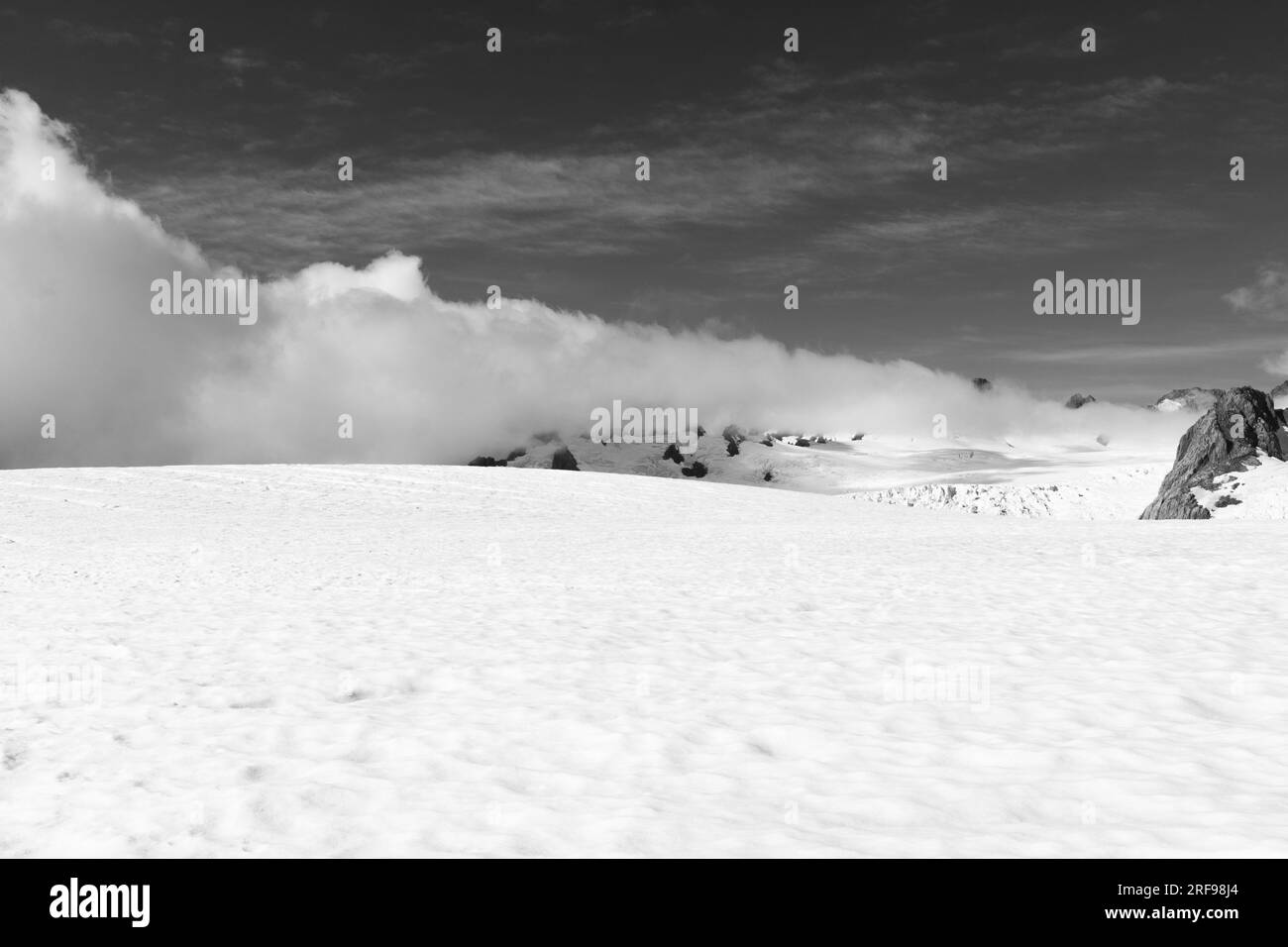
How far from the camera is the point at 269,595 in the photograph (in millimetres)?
17234

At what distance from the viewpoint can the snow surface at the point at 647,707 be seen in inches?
239

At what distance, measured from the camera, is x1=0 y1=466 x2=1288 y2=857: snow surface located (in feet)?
19.9

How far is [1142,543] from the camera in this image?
26594 millimetres

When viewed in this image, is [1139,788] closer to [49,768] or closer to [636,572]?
[49,768]

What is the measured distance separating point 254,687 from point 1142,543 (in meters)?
25.8

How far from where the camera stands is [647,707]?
9.21m

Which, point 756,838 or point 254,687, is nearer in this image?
point 756,838
